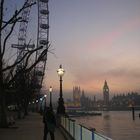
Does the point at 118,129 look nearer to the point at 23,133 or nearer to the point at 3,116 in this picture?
the point at 3,116

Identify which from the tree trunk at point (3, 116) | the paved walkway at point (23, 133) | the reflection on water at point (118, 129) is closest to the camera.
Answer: the paved walkway at point (23, 133)

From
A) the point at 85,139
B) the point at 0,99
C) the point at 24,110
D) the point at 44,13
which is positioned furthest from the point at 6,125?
the point at 44,13

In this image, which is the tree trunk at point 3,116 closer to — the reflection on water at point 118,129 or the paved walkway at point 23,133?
the paved walkway at point 23,133

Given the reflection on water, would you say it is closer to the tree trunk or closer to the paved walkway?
the paved walkway

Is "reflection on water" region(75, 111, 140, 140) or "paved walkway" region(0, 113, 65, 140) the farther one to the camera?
"reflection on water" region(75, 111, 140, 140)

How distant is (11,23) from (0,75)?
4196 millimetres

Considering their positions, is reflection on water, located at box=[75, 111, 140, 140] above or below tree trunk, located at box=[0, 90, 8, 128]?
below

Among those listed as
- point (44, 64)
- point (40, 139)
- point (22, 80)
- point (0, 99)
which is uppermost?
point (44, 64)

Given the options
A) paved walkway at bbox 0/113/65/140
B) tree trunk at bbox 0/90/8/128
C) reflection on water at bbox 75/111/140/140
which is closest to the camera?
paved walkway at bbox 0/113/65/140

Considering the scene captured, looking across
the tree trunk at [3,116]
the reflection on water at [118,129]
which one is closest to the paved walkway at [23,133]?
the tree trunk at [3,116]

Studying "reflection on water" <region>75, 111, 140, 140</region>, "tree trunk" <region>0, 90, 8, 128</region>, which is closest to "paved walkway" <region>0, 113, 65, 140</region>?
"tree trunk" <region>0, 90, 8, 128</region>

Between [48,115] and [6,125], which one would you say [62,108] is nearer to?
[6,125]

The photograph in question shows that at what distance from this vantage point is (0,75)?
3316 cm

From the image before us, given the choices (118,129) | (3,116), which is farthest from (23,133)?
(118,129)
